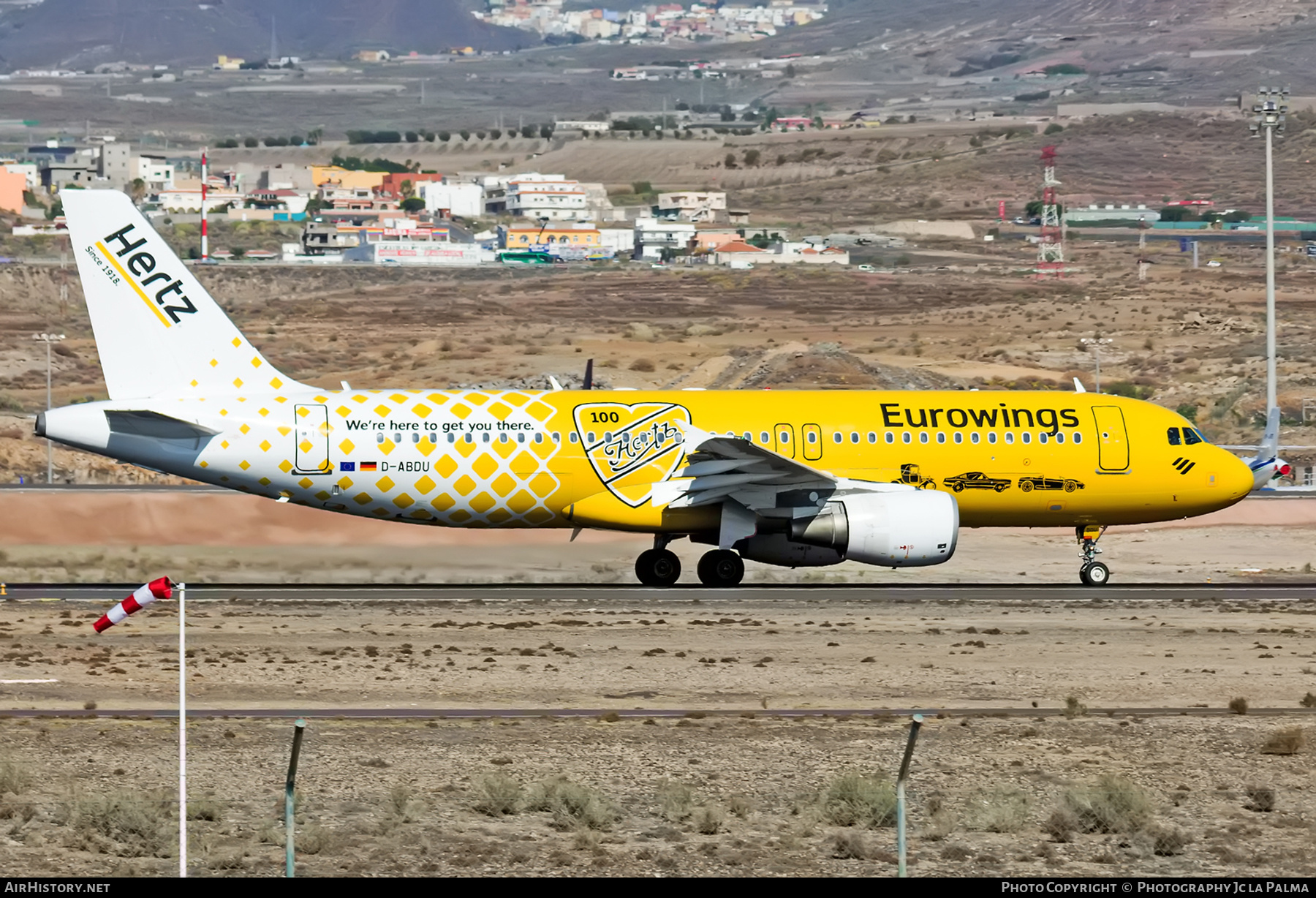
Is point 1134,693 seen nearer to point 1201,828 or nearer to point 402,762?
point 1201,828

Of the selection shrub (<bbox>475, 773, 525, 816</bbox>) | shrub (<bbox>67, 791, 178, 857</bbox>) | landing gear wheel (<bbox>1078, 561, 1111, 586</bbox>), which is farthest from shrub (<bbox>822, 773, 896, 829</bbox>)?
landing gear wheel (<bbox>1078, 561, 1111, 586</bbox>)

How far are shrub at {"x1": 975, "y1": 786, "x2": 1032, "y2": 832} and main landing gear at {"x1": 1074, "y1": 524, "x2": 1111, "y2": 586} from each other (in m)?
22.4

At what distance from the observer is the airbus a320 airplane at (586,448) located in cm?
3803

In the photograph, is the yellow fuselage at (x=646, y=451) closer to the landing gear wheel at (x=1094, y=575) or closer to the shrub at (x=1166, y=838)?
the landing gear wheel at (x=1094, y=575)

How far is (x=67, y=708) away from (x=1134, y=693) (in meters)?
14.6

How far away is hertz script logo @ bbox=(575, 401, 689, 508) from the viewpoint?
129 feet

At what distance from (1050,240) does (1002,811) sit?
163442 millimetres

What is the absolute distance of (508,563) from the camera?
141ft

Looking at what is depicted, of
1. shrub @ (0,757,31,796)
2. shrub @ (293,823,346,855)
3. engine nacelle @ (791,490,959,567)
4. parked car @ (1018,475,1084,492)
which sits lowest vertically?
shrub @ (293,823,346,855)

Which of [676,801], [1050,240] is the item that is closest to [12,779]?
[676,801]

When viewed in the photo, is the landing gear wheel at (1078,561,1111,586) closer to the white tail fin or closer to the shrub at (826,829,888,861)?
the white tail fin

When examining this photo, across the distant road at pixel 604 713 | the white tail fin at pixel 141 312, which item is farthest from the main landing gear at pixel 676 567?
the distant road at pixel 604 713

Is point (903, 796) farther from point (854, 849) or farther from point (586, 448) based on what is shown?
point (586, 448)
